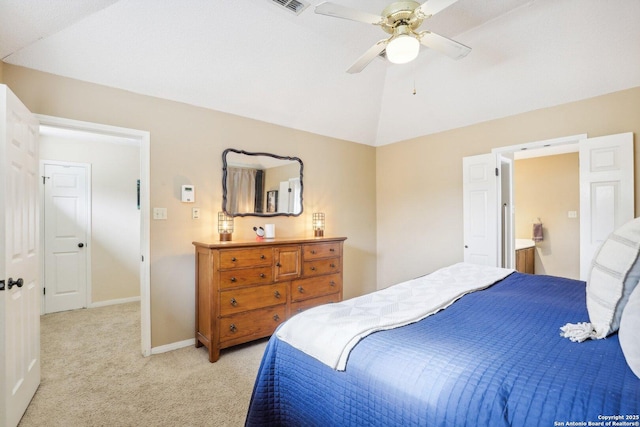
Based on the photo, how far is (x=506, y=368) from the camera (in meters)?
0.98

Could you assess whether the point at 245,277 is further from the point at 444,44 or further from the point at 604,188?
the point at 604,188

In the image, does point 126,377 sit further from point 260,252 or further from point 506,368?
point 506,368

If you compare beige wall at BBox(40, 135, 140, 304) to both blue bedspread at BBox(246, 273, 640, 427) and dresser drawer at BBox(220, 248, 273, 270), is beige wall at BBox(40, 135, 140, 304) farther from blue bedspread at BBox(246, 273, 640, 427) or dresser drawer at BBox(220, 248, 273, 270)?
blue bedspread at BBox(246, 273, 640, 427)

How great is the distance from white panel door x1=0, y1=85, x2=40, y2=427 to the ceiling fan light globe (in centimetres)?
219

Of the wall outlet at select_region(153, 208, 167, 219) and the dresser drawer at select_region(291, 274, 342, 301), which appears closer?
the wall outlet at select_region(153, 208, 167, 219)

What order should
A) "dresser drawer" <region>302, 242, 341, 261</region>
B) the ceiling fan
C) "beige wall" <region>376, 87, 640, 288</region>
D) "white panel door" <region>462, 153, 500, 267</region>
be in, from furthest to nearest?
"white panel door" <region>462, 153, 500, 267</region> < "dresser drawer" <region>302, 242, 341, 261</region> < "beige wall" <region>376, 87, 640, 288</region> < the ceiling fan

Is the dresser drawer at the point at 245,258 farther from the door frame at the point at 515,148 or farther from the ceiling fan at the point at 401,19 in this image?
the door frame at the point at 515,148

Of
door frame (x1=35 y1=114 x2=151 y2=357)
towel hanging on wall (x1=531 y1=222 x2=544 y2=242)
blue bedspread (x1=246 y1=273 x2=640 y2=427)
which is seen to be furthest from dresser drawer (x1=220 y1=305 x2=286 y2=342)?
towel hanging on wall (x1=531 y1=222 x2=544 y2=242)

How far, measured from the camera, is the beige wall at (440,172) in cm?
288

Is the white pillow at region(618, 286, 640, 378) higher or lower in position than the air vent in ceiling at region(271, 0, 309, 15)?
lower

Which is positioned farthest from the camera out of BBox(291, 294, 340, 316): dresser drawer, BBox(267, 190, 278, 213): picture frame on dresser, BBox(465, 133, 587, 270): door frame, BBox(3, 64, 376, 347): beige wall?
BBox(267, 190, 278, 213): picture frame on dresser

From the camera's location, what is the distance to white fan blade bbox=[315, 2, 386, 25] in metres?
1.71

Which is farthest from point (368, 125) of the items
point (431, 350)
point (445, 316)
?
point (431, 350)

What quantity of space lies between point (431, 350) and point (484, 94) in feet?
10.4
